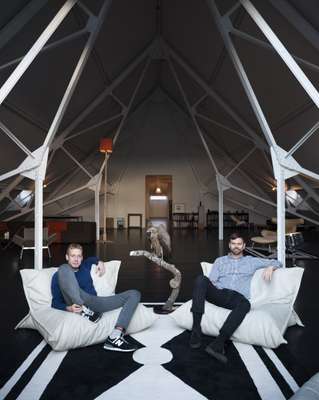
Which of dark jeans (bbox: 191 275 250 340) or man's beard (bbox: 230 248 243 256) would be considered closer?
dark jeans (bbox: 191 275 250 340)

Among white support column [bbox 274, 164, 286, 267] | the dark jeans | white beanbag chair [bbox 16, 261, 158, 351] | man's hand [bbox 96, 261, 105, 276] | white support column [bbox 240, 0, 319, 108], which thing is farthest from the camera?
white support column [bbox 274, 164, 286, 267]

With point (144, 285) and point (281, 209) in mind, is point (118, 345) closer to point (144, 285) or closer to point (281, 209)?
point (144, 285)

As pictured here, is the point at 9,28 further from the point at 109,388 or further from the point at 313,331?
the point at 313,331

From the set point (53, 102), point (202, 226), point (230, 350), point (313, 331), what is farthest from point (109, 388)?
point (202, 226)

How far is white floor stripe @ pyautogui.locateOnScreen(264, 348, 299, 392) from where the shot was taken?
2.57m

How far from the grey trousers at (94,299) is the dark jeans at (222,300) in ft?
1.96

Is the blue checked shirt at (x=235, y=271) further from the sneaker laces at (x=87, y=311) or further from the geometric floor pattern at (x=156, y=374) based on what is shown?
the sneaker laces at (x=87, y=311)

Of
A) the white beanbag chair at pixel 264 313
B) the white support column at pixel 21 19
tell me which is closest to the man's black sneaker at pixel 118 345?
the white beanbag chair at pixel 264 313

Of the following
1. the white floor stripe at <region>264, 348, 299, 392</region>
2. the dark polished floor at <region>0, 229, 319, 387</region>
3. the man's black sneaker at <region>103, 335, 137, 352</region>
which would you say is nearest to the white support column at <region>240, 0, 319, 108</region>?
the dark polished floor at <region>0, 229, 319, 387</region>

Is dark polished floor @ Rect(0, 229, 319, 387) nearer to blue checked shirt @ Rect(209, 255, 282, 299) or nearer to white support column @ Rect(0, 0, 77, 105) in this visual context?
blue checked shirt @ Rect(209, 255, 282, 299)

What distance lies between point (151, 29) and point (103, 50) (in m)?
2.03

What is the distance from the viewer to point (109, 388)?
252 centimetres

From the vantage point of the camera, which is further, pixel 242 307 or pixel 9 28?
pixel 9 28

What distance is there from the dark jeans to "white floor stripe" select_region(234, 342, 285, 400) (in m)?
0.23
